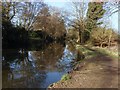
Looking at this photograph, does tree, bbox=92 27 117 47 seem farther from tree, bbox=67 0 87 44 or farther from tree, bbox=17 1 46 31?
tree, bbox=17 1 46 31

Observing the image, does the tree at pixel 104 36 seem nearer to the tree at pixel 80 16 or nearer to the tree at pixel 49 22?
the tree at pixel 80 16

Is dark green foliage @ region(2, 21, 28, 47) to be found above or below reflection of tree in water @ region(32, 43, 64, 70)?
above

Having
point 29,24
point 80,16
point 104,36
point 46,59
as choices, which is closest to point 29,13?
point 29,24

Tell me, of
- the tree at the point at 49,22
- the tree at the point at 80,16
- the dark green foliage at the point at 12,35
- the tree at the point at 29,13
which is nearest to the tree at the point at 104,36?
the tree at the point at 80,16

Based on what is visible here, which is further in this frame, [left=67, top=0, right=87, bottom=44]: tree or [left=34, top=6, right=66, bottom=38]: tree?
[left=34, top=6, right=66, bottom=38]: tree

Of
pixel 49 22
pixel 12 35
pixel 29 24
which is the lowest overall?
pixel 12 35

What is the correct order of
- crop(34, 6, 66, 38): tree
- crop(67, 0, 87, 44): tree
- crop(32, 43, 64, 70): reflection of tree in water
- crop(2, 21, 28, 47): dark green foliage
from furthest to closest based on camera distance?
crop(34, 6, 66, 38): tree < crop(67, 0, 87, 44): tree < crop(2, 21, 28, 47): dark green foliage < crop(32, 43, 64, 70): reflection of tree in water

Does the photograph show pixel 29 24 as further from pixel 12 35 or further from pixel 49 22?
pixel 12 35

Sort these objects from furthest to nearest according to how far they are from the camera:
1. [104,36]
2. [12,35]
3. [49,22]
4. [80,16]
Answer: [49,22]
[80,16]
[104,36]
[12,35]

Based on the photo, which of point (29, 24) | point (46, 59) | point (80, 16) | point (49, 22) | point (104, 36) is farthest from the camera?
point (49, 22)

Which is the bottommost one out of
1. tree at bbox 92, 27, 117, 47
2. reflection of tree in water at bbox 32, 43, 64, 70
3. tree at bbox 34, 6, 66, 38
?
reflection of tree in water at bbox 32, 43, 64, 70

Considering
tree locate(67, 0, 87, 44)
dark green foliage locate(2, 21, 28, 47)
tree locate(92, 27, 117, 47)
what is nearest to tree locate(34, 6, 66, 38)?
tree locate(67, 0, 87, 44)

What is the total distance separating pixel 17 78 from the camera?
12.2m

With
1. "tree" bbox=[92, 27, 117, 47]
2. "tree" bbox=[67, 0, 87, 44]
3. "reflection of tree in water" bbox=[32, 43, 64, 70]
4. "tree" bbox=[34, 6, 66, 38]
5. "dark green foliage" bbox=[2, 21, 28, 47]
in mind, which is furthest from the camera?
"tree" bbox=[34, 6, 66, 38]
